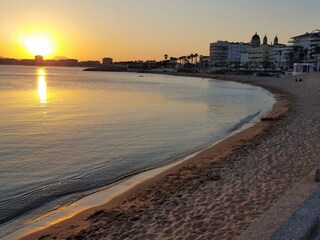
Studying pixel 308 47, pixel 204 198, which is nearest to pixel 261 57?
pixel 308 47

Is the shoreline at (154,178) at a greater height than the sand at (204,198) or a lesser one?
lesser

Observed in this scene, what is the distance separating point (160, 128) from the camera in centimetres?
1959

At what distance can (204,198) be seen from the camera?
7961mm

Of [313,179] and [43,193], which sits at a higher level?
[313,179]

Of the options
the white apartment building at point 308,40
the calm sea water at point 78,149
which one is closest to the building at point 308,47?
the white apartment building at point 308,40

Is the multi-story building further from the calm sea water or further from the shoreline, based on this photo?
the shoreline

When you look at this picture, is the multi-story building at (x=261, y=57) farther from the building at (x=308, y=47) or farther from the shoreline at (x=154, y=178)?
the shoreline at (x=154, y=178)

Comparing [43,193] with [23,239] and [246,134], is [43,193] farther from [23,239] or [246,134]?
[246,134]

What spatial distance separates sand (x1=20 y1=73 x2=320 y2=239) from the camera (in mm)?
6457

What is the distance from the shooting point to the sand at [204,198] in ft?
21.2

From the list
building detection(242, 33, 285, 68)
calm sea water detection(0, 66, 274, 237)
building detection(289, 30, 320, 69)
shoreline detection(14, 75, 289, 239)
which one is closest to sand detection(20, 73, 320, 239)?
shoreline detection(14, 75, 289, 239)

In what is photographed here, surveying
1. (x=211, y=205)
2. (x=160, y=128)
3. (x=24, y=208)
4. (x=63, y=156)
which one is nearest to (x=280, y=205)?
(x=211, y=205)

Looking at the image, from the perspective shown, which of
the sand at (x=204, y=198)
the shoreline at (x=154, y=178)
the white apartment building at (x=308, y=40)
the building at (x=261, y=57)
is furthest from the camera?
the building at (x=261, y=57)

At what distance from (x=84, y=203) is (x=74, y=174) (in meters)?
2.55
